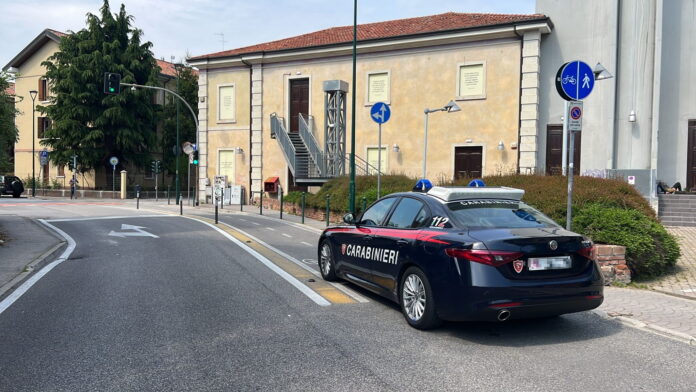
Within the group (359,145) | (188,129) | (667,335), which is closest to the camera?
(667,335)

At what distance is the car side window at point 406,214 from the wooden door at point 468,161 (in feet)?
59.3

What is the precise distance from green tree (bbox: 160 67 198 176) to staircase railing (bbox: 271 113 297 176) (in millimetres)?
22453

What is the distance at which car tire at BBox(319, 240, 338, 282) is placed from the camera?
8250 mm

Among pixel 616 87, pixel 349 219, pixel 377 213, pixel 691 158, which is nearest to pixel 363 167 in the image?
pixel 616 87

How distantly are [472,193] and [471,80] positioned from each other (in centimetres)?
1926

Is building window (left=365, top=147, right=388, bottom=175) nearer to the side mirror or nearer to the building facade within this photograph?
the building facade

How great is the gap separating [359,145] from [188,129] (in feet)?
89.2

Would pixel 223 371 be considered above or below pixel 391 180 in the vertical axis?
below

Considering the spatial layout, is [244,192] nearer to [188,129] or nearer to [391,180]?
[391,180]

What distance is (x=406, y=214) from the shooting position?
6.56 metres

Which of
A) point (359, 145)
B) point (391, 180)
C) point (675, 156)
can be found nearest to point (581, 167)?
point (675, 156)

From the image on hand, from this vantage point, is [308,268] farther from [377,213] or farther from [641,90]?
[641,90]

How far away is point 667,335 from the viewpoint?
5770 millimetres

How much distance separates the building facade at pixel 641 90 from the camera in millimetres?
21750
